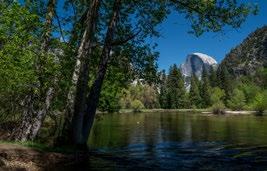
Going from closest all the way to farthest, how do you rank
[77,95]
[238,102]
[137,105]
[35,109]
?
1. [77,95]
2. [35,109]
3. [238,102]
4. [137,105]

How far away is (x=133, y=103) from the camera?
7495 inches

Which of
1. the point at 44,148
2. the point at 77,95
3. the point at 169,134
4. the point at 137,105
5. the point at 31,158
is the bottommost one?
the point at 31,158

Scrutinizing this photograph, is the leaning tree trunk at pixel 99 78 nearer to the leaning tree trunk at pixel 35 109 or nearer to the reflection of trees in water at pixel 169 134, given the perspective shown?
the leaning tree trunk at pixel 35 109

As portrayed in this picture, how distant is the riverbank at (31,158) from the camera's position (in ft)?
59.0

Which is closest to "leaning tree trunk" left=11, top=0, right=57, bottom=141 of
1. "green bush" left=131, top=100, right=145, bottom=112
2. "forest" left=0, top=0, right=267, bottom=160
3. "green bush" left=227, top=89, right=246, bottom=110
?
"forest" left=0, top=0, right=267, bottom=160

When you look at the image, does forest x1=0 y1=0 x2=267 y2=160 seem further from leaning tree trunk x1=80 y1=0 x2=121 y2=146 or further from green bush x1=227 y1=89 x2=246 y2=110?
green bush x1=227 y1=89 x2=246 y2=110

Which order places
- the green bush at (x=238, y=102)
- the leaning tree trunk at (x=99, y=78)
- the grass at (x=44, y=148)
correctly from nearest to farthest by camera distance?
the grass at (x=44, y=148) → the leaning tree trunk at (x=99, y=78) → the green bush at (x=238, y=102)

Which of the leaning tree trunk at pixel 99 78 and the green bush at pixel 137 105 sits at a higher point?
the green bush at pixel 137 105

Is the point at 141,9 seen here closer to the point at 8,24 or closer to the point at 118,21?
the point at 118,21

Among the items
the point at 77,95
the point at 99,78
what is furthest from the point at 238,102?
the point at 77,95

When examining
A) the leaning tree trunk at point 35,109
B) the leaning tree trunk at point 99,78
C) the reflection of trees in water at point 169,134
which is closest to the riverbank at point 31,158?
the leaning tree trunk at point 99,78

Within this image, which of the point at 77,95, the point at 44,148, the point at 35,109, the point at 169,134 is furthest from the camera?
the point at 169,134

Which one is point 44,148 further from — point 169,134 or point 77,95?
point 169,134

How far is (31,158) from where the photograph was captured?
19281 mm
